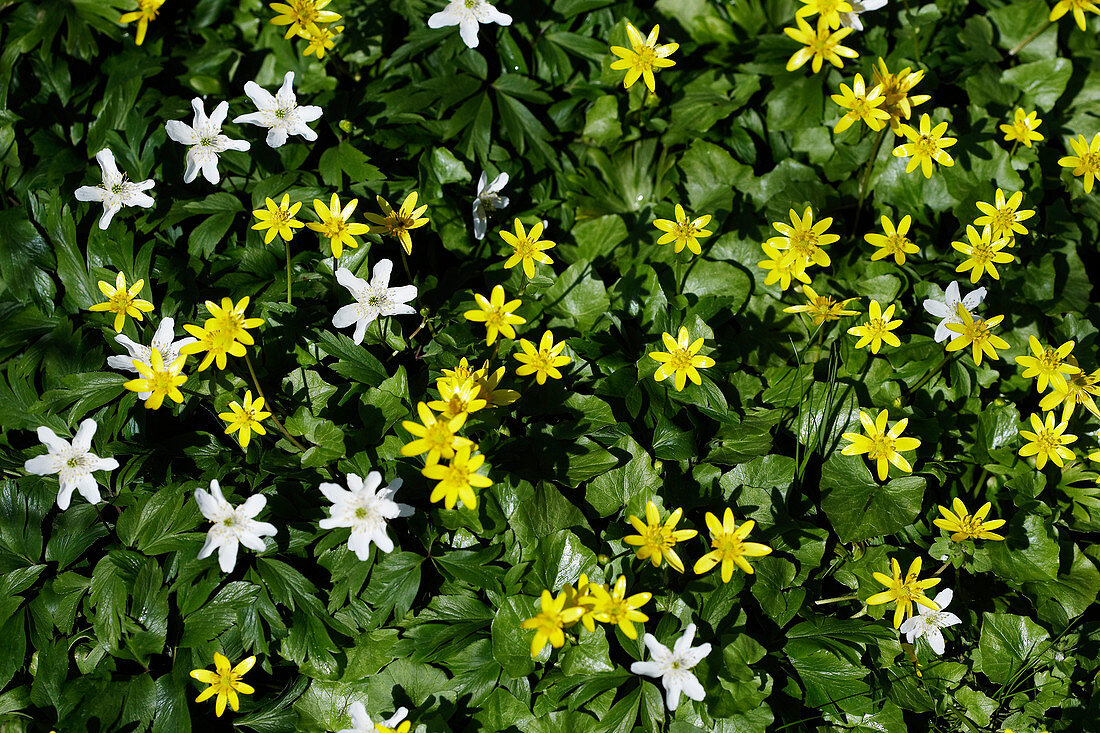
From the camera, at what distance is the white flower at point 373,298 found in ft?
9.45

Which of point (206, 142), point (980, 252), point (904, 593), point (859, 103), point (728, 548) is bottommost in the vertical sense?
point (904, 593)

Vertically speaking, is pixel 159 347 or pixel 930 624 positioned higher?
pixel 159 347

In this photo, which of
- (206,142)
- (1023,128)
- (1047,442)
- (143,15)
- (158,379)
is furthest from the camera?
(143,15)

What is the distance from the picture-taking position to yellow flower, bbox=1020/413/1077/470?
2930mm

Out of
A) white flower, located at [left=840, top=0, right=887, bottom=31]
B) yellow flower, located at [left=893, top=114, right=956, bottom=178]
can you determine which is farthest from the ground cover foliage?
white flower, located at [left=840, top=0, right=887, bottom=31]

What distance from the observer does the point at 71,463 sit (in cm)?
269

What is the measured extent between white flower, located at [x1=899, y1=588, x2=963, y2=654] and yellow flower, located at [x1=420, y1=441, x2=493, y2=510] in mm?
1718

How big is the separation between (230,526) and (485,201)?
5.77ft

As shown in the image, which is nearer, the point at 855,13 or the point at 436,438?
the point at 436,438

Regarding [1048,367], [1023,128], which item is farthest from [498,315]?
[1023,128]

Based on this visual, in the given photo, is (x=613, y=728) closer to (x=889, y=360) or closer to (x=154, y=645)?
(x=154, y=645)

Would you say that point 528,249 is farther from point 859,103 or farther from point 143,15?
point 143,15

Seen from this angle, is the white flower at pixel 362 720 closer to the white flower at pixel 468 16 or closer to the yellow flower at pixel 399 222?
the yellow flower at pixel 399 222

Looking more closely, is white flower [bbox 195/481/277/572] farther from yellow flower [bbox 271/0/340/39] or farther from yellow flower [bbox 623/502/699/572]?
yellow flower [bbox 271/0/340/39]
